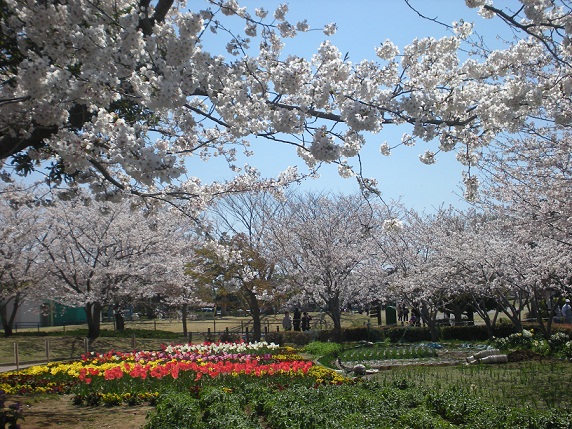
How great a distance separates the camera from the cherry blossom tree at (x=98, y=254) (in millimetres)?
21297

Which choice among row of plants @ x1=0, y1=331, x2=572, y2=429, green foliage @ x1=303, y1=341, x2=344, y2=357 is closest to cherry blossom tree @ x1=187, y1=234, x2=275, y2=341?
green foliage @ x1=303, y1=341, x2=344, y2=357

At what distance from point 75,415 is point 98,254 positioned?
51.2 ft

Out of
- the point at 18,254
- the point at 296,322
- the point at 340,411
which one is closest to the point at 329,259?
the point at 296,322

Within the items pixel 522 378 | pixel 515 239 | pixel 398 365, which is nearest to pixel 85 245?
pixel 398 365

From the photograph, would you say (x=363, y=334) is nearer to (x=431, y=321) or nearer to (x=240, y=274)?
(x=431, y=321)

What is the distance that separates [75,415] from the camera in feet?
22.5

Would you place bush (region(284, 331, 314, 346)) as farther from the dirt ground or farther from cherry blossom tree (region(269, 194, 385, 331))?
the dirt ground

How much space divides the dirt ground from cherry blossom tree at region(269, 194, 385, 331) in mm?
13269

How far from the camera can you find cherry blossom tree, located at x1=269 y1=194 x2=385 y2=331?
68.1ft

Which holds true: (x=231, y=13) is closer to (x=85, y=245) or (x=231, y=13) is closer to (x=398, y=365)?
(x=398, y=365)

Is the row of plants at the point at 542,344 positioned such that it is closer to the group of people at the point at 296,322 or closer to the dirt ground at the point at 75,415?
the dirt ground at the point at 75,415

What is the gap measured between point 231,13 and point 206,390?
4551 millimetres

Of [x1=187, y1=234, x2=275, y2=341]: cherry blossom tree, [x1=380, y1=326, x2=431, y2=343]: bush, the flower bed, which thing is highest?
[x1=187, y1=234, x2=275, y2=341]: cherry blossom tree

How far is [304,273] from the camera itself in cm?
2200
